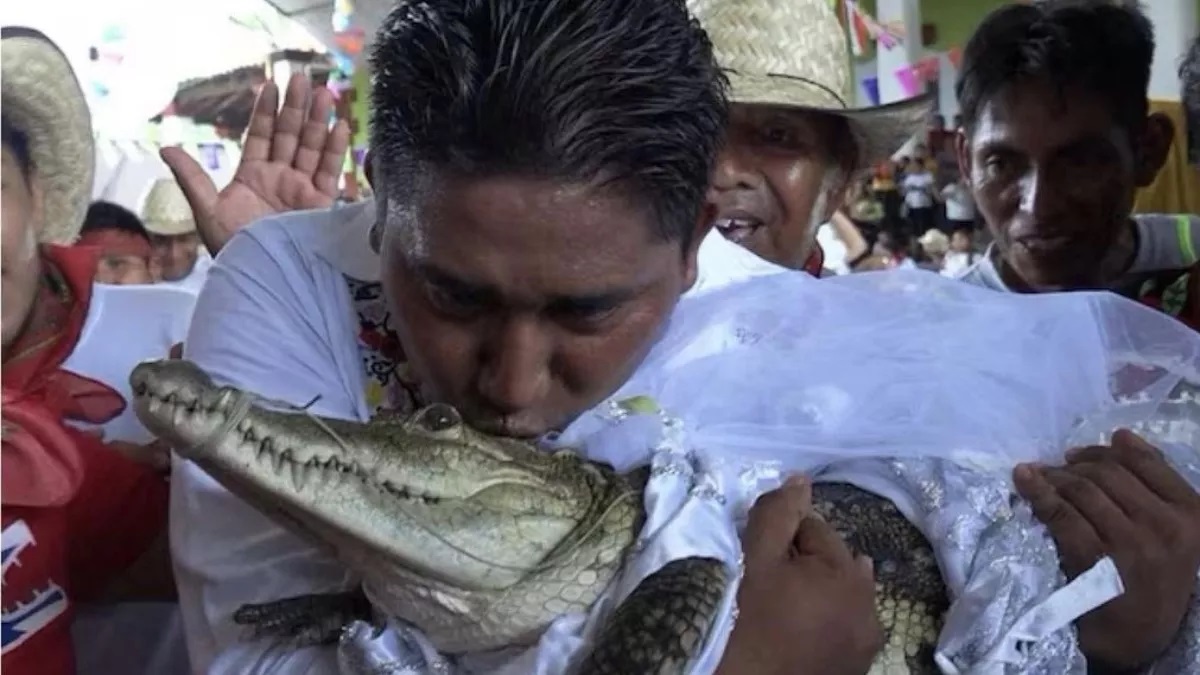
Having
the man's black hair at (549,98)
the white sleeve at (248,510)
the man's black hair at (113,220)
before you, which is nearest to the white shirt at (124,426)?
the white sleeve at (248,510)

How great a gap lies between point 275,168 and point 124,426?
412 mm

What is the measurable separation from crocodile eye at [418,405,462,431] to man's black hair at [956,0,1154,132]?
130 centimetres

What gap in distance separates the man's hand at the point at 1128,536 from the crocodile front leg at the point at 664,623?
29cm

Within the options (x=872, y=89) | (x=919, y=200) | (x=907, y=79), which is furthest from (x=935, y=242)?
(x=872, y=89)

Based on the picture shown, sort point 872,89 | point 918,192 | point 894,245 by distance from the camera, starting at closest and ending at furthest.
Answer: point 894,245
point 918,192
point 872,89

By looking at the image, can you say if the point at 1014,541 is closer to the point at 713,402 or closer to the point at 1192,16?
the point at 713,402

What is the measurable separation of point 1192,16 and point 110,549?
5.65 metres

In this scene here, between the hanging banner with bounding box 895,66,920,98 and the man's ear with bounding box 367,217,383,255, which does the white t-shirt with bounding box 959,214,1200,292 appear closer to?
the man's ear with bounding box 367,217,383,255

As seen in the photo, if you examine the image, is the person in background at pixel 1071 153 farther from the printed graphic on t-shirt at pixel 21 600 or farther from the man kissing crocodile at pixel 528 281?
the printed graphic on t-shirt at pixel 21 600

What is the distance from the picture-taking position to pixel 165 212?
3.63 meters

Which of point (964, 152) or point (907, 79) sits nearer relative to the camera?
point (964, 152)

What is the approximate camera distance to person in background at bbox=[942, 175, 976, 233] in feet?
17.7

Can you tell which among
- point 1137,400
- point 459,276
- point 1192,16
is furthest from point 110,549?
point 1192,16

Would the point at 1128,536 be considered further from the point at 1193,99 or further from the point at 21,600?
the point at 1193,99
